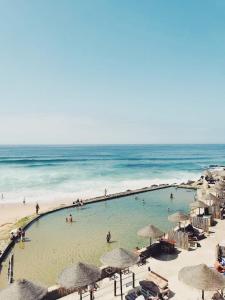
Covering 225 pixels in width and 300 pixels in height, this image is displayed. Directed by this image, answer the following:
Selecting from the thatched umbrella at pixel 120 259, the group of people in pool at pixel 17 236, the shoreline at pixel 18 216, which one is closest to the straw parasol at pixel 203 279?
the thatched umbrella at pixel 120 259

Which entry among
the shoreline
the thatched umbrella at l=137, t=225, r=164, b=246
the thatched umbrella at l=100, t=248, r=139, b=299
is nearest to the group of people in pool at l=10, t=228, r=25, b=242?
the shoreline

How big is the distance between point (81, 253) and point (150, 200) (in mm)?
20323

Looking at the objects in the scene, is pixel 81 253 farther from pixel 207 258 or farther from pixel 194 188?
pixel 194 188

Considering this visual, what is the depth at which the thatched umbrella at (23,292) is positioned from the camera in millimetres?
10941

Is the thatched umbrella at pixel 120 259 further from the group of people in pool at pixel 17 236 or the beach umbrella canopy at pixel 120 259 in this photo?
the group of people in pool at pixel 17 236

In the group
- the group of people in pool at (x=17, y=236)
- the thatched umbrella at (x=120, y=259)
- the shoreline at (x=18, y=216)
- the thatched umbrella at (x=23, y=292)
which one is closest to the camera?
the thatched umbrella at (x=23, y=292)

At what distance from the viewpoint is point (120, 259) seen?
14.0 meters

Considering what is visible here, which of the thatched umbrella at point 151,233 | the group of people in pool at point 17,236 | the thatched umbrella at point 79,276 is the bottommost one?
the group of people in pool at point 17,236

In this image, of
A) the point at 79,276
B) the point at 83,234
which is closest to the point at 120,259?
the point at 79,276

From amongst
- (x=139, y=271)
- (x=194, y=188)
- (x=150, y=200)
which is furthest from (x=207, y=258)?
(x=194, y=188)

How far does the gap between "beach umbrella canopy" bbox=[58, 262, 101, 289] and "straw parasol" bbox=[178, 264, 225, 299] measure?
12.2ft

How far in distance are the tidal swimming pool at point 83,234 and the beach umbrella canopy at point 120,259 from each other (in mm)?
4479

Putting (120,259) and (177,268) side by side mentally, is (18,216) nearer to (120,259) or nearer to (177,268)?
(177,268)

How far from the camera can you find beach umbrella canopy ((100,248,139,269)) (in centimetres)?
1376
